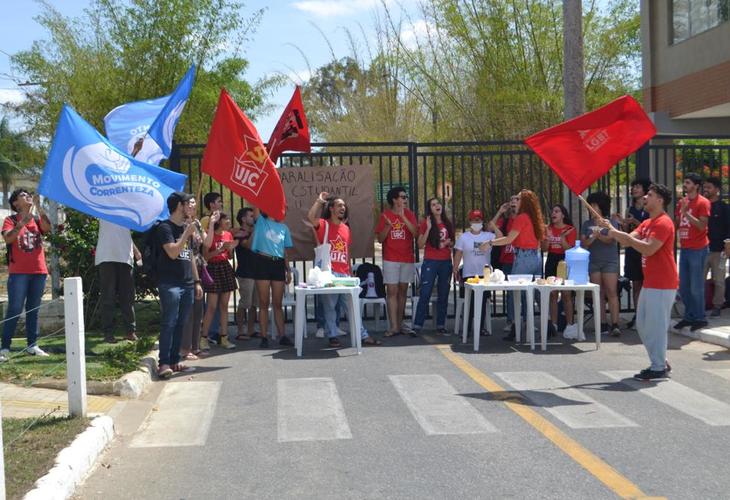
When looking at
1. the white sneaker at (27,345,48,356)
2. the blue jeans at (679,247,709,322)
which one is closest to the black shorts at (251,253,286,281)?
the white sneaker at (27,345,48,356)

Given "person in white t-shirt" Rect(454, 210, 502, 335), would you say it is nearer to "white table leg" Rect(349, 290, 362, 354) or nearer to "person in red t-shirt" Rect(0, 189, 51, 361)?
"white table leg" Rect(349, 290, 362, 354)

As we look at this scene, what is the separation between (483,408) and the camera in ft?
26.1

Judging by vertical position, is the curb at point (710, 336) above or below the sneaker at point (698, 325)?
below

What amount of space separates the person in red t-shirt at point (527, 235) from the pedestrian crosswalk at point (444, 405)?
109 inches

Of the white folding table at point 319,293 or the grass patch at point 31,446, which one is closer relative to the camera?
the grass patch at point 31,446

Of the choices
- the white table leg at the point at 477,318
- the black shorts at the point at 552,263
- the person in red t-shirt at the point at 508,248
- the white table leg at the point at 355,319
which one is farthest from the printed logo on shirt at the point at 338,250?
the black shorts at the point at 552,263

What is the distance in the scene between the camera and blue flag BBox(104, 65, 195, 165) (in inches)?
435

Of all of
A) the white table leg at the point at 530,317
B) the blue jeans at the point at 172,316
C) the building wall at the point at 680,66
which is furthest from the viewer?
the building wall at the point at 680,66

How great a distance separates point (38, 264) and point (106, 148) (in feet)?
6.71

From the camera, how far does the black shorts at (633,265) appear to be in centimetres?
1298

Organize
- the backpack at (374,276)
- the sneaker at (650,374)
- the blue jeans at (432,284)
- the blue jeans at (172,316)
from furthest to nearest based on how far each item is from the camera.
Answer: the backpack at (374,276), the blue jeans at (432,284), the blue jeans at (172,316), the sneaker at (650,374)

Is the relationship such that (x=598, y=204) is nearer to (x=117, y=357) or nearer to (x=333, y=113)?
(x=117, y=357)

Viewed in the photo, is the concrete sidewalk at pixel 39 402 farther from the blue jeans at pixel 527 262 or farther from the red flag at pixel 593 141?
the blue jeans at pixel 527 262

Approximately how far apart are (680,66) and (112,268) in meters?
13.9
